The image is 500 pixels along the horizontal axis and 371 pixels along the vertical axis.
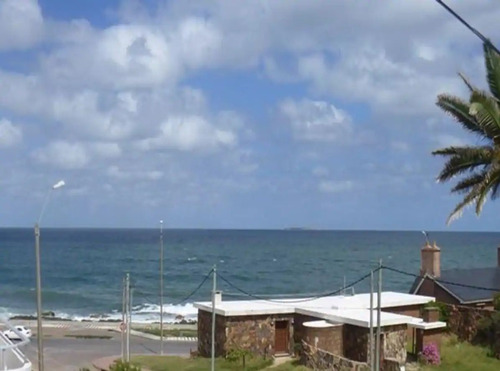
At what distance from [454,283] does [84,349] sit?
2090 cm

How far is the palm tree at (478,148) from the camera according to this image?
65.5 feet

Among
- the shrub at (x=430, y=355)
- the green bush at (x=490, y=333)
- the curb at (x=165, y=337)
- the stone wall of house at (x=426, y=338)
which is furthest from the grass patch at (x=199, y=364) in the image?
the curb at (x=165, y=337)

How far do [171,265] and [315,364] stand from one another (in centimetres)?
10178

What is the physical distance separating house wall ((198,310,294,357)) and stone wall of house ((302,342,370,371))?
86.0 inches

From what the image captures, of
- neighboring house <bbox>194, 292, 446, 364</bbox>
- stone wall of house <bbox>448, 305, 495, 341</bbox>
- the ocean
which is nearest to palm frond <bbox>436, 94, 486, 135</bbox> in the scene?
neighboring house <bbox>194, 292, 446, 364</bbox>

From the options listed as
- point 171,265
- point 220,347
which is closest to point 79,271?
point 171,265

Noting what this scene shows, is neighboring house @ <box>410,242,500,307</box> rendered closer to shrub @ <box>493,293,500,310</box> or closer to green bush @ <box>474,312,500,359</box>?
shrub @ <box>493,293,500,310</box>

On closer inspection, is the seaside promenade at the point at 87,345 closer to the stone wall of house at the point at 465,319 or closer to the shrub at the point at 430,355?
the stone wall of house at the point at 465,319

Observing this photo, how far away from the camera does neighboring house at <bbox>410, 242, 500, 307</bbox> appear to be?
110 ft

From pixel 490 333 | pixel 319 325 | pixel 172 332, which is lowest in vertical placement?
pixel 172 332

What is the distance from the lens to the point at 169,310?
7906 centimetres

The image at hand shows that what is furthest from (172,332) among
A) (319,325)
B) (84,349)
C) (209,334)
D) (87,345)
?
(319,325)

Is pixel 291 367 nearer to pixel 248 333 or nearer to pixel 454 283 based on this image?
pixel 248 333

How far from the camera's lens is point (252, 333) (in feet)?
104
